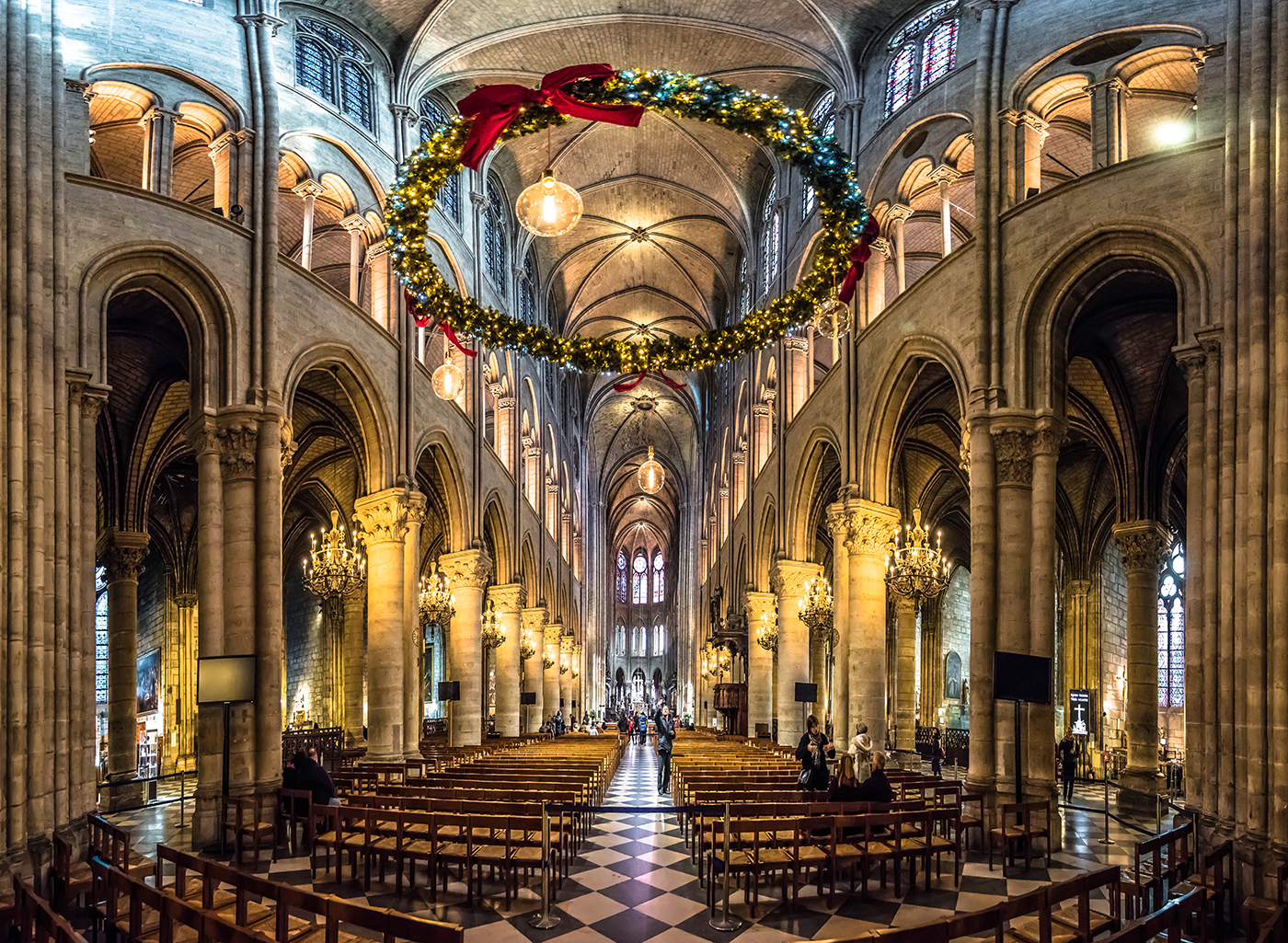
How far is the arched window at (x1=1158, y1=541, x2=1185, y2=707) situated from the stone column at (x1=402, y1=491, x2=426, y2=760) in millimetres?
19190

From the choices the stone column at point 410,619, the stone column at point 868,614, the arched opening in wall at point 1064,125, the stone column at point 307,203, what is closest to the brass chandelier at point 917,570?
the stone column at point 868,614

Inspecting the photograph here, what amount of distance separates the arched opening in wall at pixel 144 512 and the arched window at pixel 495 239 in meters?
9.99

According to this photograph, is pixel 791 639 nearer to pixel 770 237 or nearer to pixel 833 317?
pixel 833 317

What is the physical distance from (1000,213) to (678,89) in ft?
20.1

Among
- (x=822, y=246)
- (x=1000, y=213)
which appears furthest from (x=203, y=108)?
(x=1000, y=213)

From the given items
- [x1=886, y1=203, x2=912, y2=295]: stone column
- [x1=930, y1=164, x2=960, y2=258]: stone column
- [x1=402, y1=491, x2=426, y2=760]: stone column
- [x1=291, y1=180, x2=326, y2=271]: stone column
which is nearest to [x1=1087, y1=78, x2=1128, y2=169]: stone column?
[x1=930, y1=164, x2=960, y2=258]: stone column

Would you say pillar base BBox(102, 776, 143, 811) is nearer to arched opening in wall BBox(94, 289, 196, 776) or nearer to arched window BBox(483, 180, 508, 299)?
arched opening in wall BBox(94, 289, 196, 776)

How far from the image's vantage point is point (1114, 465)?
20.1 m

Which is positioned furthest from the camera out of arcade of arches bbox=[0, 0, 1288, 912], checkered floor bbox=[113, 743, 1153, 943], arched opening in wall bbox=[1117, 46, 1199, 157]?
arched opening in wall bbox=[1117, 46, 1199, 157]

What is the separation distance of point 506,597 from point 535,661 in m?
6.64

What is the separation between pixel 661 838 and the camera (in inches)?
522

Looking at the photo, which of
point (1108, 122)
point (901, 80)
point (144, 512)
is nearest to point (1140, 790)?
point (1108, 122)

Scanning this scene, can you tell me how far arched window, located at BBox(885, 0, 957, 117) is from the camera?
17375 millimetres

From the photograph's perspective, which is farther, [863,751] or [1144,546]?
[1144,546]
